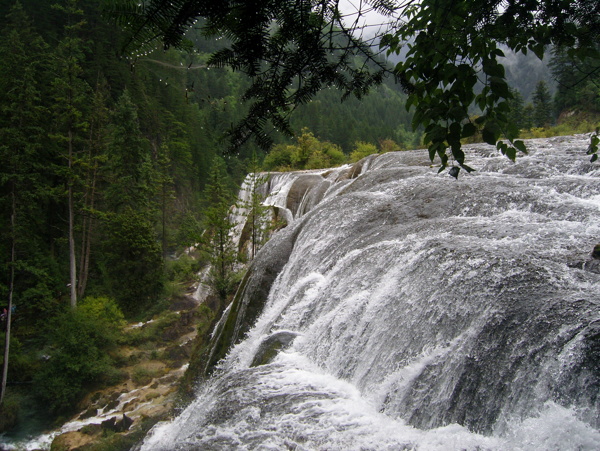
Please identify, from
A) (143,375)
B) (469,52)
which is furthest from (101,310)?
(469,52)

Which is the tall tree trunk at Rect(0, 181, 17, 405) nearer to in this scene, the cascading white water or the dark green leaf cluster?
the cascading white water

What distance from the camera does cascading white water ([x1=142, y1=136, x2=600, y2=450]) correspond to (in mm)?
2662

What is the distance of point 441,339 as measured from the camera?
11.7 ft

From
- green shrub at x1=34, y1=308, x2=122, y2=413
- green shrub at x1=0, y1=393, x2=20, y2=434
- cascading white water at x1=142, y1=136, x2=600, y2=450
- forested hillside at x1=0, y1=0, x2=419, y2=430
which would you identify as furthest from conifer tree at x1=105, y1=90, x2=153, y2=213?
cascading white water at x1=142, y1=136, x2=600, y2=450

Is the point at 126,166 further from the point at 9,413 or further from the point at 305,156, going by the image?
the point at 305,156

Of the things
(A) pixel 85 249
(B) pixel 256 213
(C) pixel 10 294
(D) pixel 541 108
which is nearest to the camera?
(C) pixel 10 294

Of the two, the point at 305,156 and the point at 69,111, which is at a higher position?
the point at 69,111

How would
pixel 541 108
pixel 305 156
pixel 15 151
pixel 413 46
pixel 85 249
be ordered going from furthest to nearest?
pixel 541 108 < pixel 305 156 < pixel 85 249 < pixel 15 151 < pixel 413 46

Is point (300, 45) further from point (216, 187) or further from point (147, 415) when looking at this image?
point (216, 187)

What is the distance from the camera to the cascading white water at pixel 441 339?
266 centimetres

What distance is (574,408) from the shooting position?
2352mm

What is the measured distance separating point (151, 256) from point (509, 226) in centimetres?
1957

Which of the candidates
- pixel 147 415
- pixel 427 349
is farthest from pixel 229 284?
pixel 427 349

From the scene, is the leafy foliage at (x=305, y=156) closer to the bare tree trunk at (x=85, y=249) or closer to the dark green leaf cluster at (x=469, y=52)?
the bare tree trunk at (x=85, y=249)
